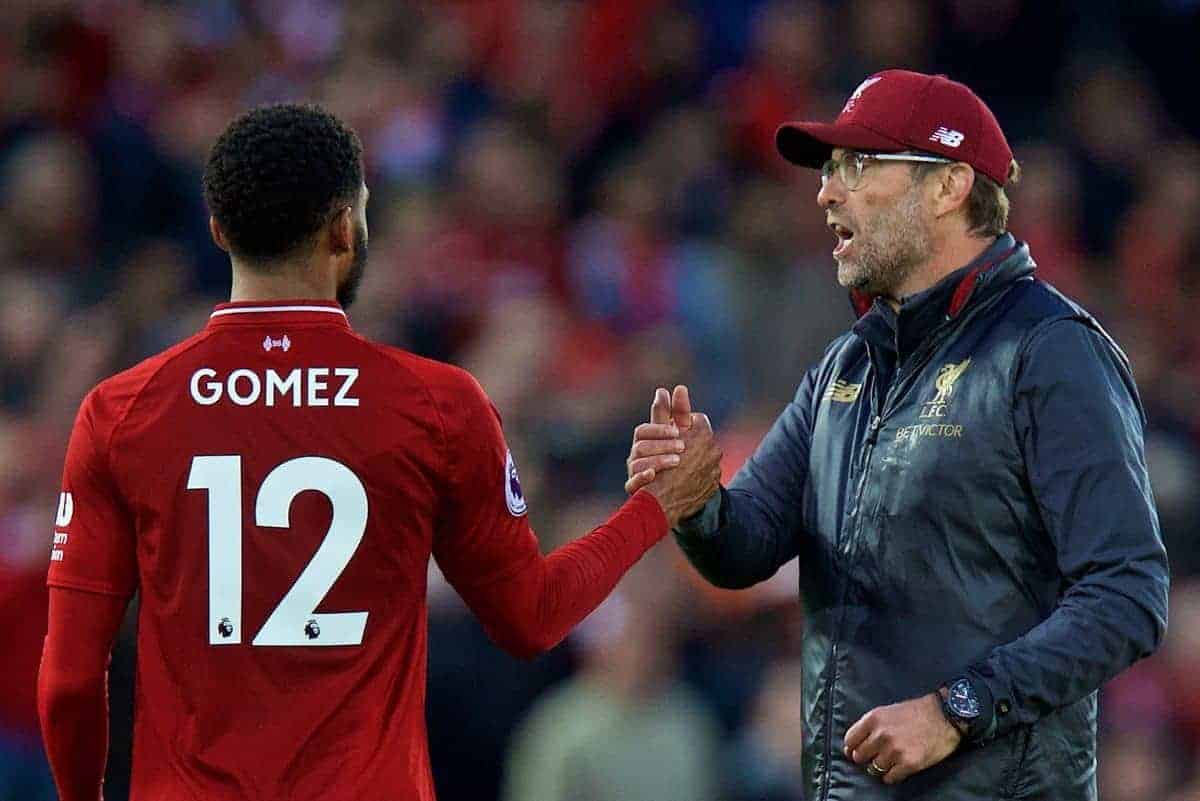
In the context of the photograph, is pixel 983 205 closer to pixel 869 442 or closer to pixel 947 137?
pixel 947 137

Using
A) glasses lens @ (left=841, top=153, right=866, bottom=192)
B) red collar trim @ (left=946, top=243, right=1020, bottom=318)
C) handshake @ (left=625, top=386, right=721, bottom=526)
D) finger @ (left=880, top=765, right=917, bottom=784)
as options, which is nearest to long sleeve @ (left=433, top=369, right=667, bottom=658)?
handshake @ (left=625, top=386, right=721, bottom=526)

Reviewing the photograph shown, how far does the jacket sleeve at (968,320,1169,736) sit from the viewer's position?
346 centimetres

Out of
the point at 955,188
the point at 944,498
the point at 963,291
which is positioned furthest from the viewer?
the point at 955,188

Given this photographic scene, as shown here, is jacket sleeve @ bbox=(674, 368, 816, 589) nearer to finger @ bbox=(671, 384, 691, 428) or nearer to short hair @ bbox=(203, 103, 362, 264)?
finger @ bbox=(671, 384, 691, 428)

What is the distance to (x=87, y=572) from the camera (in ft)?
10.7

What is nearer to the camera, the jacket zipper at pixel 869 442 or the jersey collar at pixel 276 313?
the jersey collar at pixel 276 313

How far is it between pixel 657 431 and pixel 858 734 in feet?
2.66

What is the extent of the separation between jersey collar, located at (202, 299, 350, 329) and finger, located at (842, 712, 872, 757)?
3.85 ft

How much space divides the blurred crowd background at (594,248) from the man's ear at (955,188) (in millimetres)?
2421

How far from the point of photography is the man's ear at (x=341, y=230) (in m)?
3.33

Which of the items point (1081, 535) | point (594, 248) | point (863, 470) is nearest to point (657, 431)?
point (863, 470)

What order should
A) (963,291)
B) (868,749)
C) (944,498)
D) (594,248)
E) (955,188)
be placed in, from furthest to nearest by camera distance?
(594,248), (955,188), (963,291), (944,498), (868,749)

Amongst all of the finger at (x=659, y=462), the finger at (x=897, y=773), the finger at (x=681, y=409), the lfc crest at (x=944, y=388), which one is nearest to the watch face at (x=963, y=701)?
the finger at (x=897, y=773)

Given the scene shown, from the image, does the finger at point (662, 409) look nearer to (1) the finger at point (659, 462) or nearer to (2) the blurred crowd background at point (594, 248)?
(1) the finger at point (659, 462)
